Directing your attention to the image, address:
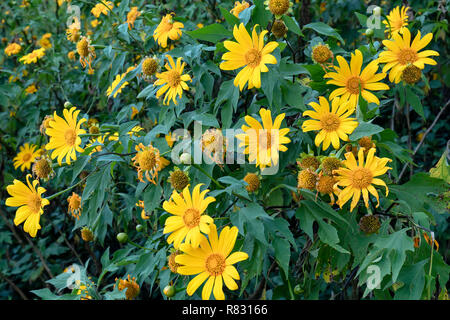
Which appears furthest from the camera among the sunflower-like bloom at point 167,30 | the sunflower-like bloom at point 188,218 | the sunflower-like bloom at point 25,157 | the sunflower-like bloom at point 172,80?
the sunflower-like bloom at point 25,157

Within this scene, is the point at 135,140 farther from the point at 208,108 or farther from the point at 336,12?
the point at 336,12

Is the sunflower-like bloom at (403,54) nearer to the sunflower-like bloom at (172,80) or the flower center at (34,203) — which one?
the sunflower-like bloom at (172,80)

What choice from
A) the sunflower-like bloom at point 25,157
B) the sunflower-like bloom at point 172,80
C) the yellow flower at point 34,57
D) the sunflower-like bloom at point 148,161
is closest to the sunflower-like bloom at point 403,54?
the sunflower-like bloom at point 172,80

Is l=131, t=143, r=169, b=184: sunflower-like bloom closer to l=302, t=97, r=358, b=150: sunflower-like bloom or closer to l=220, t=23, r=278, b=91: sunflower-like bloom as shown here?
l=220, t=23, r=278, b=91: sunflower-like bloom

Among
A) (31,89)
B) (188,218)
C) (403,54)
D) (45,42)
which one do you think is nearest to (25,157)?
(31,89)

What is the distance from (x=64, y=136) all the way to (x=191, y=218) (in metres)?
0.55

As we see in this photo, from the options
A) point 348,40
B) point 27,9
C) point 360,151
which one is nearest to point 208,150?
point 360,151

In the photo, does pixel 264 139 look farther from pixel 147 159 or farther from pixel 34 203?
pixel 34 203

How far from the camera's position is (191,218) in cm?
105

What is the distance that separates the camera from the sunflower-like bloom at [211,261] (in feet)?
3.39

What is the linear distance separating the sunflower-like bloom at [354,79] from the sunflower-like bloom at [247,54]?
0.21 m

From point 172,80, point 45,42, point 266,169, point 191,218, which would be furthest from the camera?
point 45,42

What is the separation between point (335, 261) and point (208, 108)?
56cm

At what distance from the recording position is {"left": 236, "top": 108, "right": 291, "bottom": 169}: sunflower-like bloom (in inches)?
42.3
